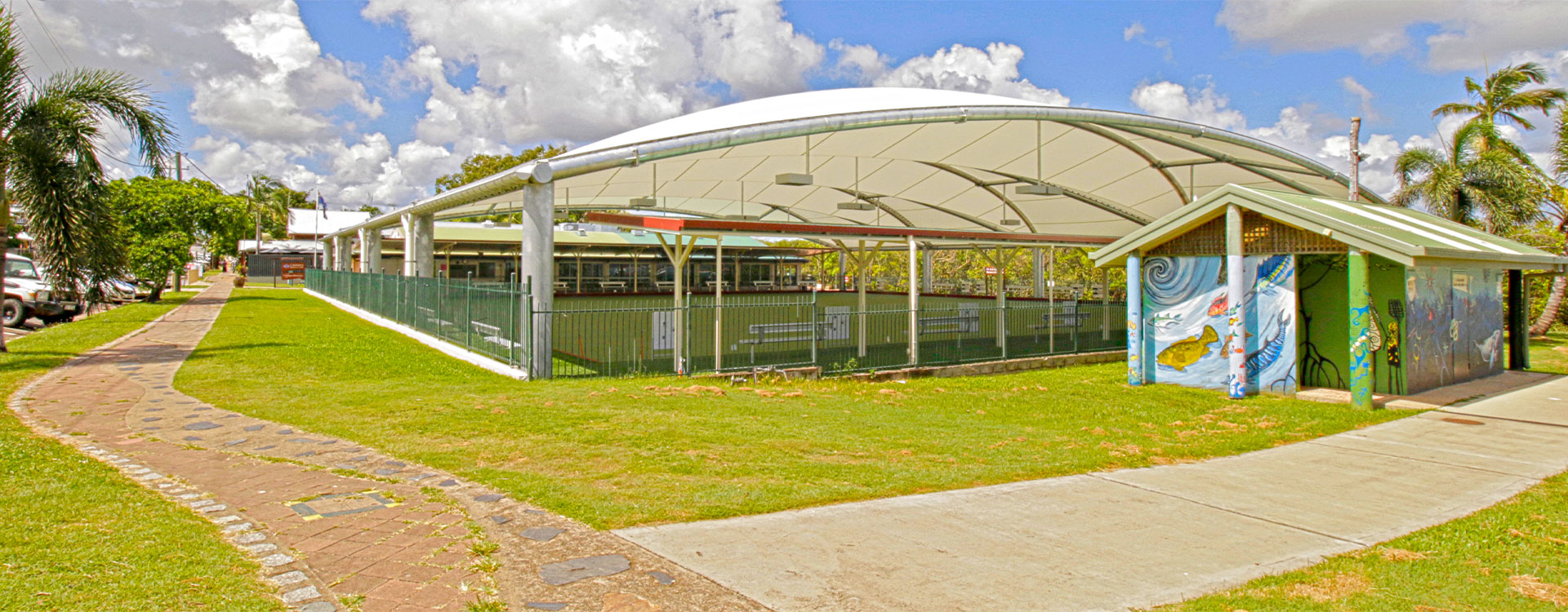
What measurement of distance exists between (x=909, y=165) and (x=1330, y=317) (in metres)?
8.84

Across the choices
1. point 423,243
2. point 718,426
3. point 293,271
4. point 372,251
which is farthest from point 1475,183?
point 293,271

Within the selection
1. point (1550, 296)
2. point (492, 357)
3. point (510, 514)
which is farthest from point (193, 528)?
point (1550, 296)

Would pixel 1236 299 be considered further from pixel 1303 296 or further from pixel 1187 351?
pixel 1303 296

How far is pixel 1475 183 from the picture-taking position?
74.6 feet

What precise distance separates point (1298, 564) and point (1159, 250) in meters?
9.86

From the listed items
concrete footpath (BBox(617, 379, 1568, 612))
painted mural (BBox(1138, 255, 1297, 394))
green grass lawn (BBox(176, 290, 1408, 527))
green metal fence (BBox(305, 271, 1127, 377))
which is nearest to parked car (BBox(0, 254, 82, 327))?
green metal fence (BBox(305, 271, 1127, 377))

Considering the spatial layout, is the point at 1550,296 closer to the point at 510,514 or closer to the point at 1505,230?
the point at 1505,230

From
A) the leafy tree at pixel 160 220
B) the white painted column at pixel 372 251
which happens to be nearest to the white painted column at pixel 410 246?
the white painted column at pixel 372 251

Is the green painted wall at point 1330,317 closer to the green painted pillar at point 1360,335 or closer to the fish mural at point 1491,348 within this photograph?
the green painted pillar at point 1360,335

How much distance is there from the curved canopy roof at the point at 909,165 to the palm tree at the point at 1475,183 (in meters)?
2.09

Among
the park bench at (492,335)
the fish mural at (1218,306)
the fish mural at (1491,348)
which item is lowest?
the fish mural at (1491,348)

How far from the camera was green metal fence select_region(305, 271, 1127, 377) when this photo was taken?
13656 mm

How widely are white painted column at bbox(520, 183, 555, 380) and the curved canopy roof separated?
381 mm

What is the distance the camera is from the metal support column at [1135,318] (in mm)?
14070
